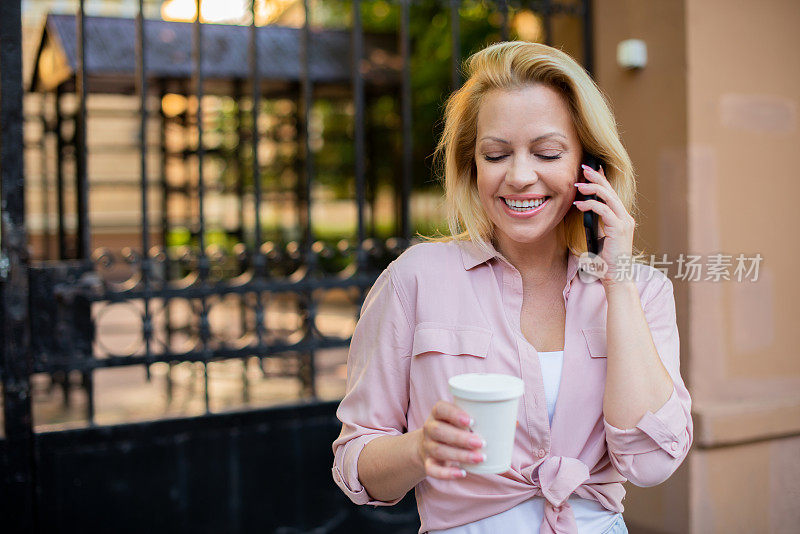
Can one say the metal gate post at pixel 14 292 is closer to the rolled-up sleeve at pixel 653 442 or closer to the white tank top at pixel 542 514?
the white tank top at pixel 542 514

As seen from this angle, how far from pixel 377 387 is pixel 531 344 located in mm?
349

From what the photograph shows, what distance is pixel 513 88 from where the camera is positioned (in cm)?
175

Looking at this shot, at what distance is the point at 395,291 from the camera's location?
1.76 metres

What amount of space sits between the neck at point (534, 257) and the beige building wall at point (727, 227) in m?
1.93

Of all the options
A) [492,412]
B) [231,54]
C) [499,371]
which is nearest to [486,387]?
[492,412]

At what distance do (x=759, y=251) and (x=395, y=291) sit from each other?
2.59 metres

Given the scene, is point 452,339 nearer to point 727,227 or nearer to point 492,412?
point 492,412

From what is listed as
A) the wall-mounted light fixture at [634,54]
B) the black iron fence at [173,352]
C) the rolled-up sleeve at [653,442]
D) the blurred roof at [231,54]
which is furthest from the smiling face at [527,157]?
the blurred roof at [231,54]

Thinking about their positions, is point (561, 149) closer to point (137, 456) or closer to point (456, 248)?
point (456, 248)

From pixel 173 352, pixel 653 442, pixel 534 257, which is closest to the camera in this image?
pixel 653 442

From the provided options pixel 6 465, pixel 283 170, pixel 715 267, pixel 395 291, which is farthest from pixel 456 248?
pixel 283 170

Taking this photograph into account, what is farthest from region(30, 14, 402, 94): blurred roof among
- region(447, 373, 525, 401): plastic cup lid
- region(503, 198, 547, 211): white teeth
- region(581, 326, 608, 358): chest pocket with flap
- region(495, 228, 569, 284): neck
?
region(447, 373, 525, 401): plastic cup lid

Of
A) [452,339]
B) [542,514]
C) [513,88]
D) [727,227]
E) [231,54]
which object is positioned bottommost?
[542,514]

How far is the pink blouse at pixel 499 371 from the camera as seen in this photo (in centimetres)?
166
